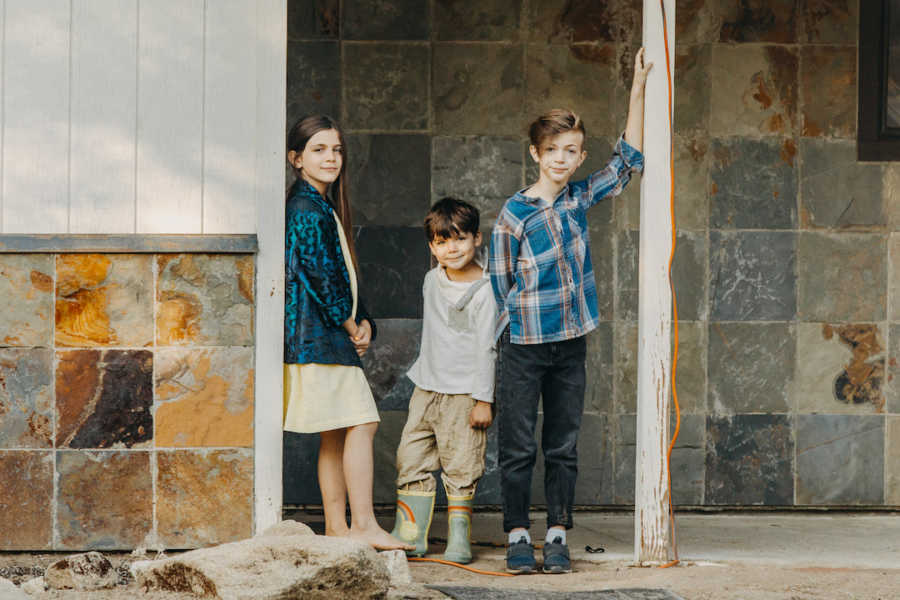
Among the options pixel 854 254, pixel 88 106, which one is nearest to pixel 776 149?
pixel 854 254

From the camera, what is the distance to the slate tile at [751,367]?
20.1ft

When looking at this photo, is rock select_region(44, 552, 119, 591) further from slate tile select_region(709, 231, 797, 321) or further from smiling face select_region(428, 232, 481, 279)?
slate tile select_region(709, 231, 797, 321)

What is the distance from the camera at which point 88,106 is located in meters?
4.82

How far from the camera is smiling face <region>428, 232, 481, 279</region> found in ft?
16.3

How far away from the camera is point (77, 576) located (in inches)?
168

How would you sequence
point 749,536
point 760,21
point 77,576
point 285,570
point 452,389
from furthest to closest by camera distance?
point 760,21
point 749,536
point 452,389
point 77,576
point 285,570

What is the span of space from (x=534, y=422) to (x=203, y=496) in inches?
54.5

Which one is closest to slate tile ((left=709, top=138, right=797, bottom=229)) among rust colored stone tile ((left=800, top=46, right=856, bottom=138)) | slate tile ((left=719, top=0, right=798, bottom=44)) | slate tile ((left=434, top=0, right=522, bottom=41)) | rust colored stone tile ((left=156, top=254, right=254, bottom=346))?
rust colored stone tile ((left=800, top=46, right=856, bottom=138))

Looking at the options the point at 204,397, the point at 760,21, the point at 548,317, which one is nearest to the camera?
the point at 548,317

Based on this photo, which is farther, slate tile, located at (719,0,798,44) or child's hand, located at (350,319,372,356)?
slate tile, located at (719,0,798,44)

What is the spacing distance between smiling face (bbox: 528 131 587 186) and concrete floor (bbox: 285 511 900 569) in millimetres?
1618

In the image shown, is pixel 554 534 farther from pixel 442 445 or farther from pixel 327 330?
pixel 327 330

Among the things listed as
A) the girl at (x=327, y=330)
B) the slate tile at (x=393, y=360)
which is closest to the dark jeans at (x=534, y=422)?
the girl at (x=327, y=330)

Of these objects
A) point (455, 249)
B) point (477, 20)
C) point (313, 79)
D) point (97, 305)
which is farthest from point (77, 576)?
point (477, 20)
